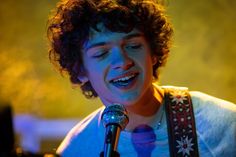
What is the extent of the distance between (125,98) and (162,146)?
0.27 m

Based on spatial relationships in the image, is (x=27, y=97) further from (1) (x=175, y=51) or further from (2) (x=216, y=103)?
(2) (x=216, y=103)

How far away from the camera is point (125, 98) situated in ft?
6.41

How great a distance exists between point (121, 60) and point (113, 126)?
0.47 meters

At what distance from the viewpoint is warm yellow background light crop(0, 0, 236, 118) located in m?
3.40

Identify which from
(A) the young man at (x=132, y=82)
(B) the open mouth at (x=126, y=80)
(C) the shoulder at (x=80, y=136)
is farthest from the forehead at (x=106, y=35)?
(C) the shoulder at (x=80, y=136)

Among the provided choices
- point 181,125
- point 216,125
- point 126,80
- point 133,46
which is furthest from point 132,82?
point 216,125

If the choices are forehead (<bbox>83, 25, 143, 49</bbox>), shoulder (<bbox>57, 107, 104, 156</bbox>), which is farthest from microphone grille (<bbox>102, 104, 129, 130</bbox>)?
shoulder (<bbox>57, 107, 104, 156</bbox>)

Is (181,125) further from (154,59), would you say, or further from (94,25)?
(94,25)

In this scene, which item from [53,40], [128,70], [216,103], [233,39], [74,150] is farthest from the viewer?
[233,39]

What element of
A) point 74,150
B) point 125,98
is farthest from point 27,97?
point 125,98

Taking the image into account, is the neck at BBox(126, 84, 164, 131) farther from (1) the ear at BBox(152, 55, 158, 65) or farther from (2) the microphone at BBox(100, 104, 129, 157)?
(2) the microphone at BBox(100, 104, 129, 157)

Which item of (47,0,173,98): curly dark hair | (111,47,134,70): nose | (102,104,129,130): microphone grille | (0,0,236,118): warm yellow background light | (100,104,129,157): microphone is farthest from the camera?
(0,0,236,118): warm yellow background light

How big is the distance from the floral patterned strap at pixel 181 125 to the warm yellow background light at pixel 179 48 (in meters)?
1.32

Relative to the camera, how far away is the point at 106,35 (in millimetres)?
1999
